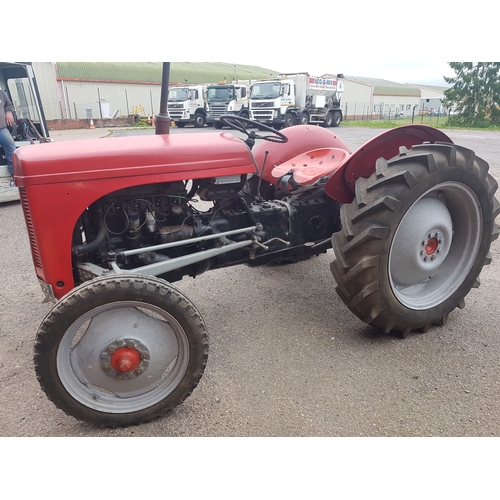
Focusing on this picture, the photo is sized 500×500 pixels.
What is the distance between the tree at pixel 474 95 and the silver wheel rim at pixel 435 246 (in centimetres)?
→ 2502

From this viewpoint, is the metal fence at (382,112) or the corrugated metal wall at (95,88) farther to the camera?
the metal fence at (382,112)

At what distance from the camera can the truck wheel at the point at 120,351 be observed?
191 centimetres

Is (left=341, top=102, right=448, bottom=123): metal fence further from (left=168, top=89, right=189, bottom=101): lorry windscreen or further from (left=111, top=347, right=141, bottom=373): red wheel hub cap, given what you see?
(left=111, top=347, right=141, bottom=373): red wheel hub cap

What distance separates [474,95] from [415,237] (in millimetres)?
27144

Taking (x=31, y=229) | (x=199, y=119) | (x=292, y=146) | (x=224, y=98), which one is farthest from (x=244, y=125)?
(x=199, y=119)

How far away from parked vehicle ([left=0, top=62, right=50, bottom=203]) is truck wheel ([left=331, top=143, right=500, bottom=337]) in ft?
21.5

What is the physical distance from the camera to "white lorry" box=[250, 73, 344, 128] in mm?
22469

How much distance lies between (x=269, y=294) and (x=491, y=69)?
2562cm

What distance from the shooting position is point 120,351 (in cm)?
207

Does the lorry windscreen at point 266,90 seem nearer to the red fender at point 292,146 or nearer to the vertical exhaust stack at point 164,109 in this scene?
the red fender at point 292,146

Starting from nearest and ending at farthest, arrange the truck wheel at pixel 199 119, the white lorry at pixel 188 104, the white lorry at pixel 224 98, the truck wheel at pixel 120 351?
1. the truck wheel at pixel 120 351
2. the white lorry at pixel 224 98
3. the white lorry at pixel 188 104
4. the truck wheel at pixel 199 119

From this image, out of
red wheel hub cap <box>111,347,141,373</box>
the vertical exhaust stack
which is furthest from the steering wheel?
red wheel hub cap <box>111,347,141,373</box>

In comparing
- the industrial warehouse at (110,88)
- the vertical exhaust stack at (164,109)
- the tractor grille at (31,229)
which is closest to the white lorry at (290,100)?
the industrial warehouse at (110,88)

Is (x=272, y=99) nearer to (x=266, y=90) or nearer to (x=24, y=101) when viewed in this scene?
(x=266, y=90)
